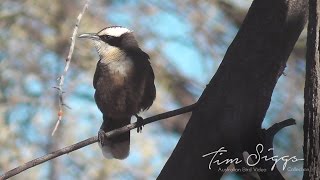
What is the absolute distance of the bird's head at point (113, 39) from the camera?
504 cm

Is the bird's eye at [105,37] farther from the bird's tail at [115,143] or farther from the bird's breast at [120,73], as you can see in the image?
the bird's tail at [115,143]

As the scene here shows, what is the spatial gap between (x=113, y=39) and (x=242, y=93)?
7.22 ft

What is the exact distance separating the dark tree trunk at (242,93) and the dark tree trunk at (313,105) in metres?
0.40

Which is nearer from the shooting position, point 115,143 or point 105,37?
point 115,143

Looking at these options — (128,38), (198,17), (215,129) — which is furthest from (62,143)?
(215,129)

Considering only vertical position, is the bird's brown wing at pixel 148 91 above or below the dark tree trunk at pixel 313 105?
above

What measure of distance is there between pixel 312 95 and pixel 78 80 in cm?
587

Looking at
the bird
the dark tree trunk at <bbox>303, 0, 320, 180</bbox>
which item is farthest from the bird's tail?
the dark tree trunk at <bbox>303, 0, 320, 180</bbox>

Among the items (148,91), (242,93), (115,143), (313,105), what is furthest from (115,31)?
(313,105)

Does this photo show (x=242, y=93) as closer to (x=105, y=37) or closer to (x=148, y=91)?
(x=148, y=91)

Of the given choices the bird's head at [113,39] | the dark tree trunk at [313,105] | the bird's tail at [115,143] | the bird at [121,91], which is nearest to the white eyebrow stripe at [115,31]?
the bird's head at [113,39]

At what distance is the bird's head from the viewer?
5035 mm

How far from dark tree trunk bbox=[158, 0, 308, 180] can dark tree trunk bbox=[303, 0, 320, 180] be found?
40 centimetres

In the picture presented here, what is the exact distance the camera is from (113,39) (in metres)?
5.09
